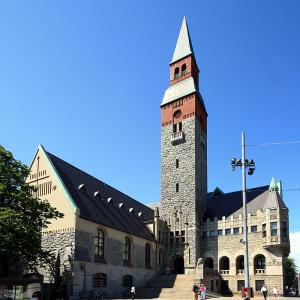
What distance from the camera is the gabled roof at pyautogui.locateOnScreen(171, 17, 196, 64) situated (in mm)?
64625

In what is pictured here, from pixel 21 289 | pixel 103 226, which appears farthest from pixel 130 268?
pixel 21 289

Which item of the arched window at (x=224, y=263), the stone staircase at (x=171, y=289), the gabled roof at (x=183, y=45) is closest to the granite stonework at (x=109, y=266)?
the stone staircase at (x=171, y=289)

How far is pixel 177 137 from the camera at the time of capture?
59.2m

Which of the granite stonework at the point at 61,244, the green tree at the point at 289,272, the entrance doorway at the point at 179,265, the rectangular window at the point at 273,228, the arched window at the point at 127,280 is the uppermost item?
the rectangular window at the point at 273,228

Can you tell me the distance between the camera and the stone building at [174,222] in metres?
→ 40.4

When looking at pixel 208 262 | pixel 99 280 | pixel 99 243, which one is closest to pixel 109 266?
pixel 99 280

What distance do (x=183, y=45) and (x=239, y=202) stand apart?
26.9 metres

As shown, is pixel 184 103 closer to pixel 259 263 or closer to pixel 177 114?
pixel 177 114

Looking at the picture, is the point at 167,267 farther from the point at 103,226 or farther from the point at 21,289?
the point at 21,289

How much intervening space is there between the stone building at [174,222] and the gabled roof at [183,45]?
0.20 meters

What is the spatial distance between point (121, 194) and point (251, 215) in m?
18.1

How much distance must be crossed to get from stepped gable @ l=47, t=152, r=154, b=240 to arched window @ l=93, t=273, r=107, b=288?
16.7ft

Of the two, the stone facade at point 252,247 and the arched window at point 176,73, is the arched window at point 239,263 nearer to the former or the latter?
the stone facade at point 252,247

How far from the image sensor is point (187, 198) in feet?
185
